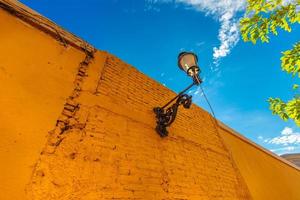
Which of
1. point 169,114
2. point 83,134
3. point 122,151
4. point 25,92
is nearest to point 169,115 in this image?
point 169,114

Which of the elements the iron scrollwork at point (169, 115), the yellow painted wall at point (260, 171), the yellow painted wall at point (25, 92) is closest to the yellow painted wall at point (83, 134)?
the yellow painted wall at point (25, 92)

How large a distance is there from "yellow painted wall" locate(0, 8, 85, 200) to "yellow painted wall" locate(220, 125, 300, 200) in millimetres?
3954

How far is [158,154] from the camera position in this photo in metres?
2.57

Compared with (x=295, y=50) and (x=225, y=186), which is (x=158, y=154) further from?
(x=295, y=50)

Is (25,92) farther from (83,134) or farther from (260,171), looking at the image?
(260,171)

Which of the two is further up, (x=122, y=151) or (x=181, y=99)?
(x=181, y=99)

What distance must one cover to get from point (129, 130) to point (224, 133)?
3282 mm

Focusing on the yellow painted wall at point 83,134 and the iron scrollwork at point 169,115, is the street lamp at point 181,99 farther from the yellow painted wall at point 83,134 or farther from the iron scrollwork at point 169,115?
the yellow painted wall at point 83,134

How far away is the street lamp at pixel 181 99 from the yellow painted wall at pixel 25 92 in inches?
54.4

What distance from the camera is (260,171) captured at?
16.6 ft

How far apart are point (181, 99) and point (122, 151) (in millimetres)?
1192

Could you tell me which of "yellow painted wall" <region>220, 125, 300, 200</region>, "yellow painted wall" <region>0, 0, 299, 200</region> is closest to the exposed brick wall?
"yellow painted wall" <region>0, 0, 299, 200</region>

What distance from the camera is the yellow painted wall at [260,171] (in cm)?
434

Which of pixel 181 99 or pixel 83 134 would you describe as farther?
pixel 181 99
